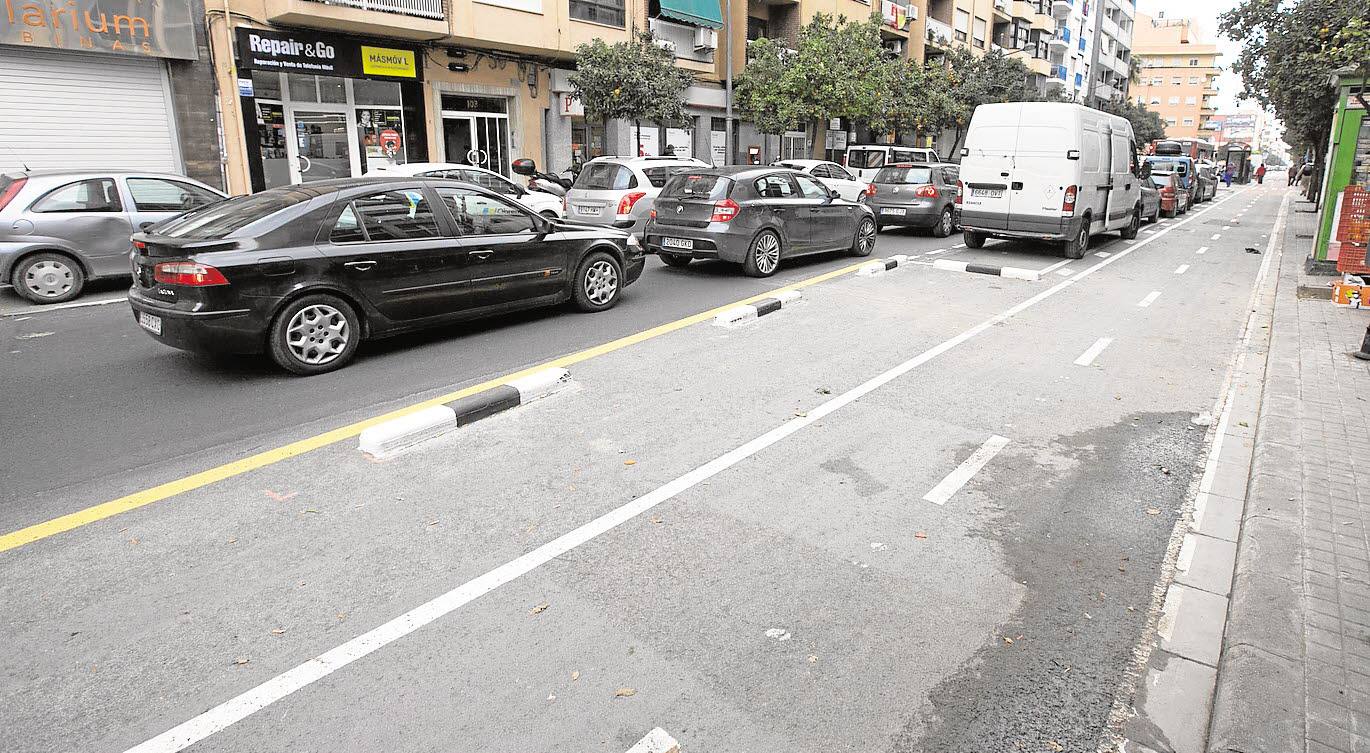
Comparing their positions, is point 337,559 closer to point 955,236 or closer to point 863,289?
point 863,289

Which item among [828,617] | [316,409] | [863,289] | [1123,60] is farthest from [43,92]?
[1123,60]

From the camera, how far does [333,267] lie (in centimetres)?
693

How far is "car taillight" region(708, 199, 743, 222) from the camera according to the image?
11.4 m

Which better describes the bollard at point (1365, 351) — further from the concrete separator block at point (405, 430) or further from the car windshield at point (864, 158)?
the car windshield at point (864, 158)

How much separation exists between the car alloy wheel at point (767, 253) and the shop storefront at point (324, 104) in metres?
11.5

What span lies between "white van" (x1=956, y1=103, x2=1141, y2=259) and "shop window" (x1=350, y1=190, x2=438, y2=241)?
10.3m

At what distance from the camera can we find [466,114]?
71.1ft

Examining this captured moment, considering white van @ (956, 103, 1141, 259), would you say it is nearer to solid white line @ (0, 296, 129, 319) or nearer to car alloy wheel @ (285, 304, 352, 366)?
car alloy wheel @ (285, 304, 352, 366)

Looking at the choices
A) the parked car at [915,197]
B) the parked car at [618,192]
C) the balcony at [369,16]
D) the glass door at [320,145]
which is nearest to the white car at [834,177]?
the parked car at [915,197]

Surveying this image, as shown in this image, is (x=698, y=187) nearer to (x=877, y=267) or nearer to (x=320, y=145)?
(x=877, y=267)

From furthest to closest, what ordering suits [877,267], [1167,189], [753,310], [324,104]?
1. [1167,189]
2. [324,104]
3. [877,267]
4. [753,310]

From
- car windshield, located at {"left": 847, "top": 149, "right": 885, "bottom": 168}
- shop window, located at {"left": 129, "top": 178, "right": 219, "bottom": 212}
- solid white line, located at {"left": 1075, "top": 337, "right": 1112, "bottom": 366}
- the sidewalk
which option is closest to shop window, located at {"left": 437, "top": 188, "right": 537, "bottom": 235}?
shop window, located at {"left": 129, "top": 178, "right": 219, "bottom": 212}

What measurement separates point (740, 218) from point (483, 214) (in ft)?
14.1

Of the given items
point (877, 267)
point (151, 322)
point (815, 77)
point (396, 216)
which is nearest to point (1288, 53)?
point (815, 77)
